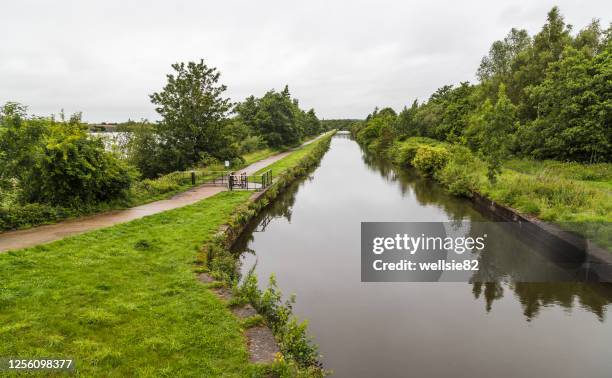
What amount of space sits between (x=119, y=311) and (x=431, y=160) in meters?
23.6

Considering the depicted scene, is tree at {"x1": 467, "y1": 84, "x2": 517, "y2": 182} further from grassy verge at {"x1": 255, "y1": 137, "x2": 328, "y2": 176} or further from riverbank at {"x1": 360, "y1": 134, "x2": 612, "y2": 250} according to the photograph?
grassy verge at {"x1": 255, "y1": 137, "x2": 328, "y2": 176}

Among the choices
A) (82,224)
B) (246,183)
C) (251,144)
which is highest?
(251,144)

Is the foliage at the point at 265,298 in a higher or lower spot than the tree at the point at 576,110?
lower

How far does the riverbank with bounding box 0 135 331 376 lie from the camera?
14.7 ft

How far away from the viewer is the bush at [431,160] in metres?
25.1

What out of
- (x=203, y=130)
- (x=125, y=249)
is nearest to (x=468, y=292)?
(x=125, y=249)

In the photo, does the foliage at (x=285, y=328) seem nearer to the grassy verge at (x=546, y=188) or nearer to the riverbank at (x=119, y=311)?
the riverbank at (x=119, y=311)

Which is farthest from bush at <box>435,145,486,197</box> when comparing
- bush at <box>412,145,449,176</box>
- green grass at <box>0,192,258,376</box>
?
green grass at <box>0,192,258,376</box>

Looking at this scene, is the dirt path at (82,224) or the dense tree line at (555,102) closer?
the dirt path at (82,224)

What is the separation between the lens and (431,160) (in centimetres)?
2553

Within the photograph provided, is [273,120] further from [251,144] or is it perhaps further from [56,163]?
[56,163]

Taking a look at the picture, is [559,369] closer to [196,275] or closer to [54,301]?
[196,275]

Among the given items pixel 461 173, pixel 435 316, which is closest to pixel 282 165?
pixel 461 173

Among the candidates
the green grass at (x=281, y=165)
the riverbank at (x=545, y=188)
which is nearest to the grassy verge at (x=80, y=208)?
the green grass at (x=281, y=165)
